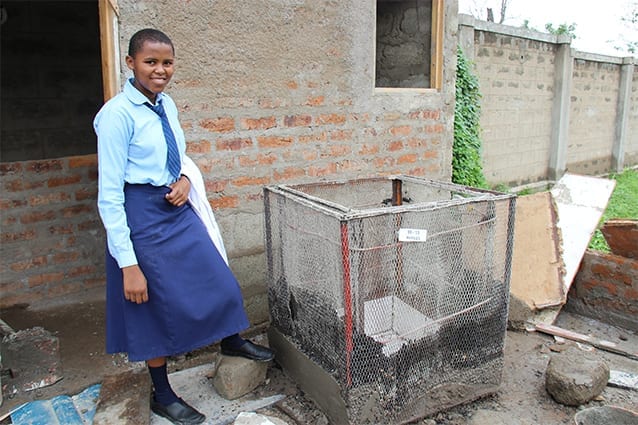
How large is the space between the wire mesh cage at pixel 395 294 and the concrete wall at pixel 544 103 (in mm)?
4763

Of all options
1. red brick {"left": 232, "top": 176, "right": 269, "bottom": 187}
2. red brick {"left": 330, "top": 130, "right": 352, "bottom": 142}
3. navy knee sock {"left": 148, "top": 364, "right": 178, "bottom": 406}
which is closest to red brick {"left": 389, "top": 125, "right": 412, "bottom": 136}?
red brick {"left": 330, "top": 130, "right": 352, "bottom": 142}

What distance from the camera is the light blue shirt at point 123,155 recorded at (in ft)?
7.59

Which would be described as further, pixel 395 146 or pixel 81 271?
pixel 81 271

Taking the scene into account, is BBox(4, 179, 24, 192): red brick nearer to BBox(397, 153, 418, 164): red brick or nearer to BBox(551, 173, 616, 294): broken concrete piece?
BBox(397, 153, 418, 164): red brick

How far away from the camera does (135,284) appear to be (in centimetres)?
238

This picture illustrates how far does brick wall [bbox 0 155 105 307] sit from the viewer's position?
4.27 metres

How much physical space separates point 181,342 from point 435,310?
1.29 meters

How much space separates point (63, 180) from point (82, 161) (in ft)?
0.71

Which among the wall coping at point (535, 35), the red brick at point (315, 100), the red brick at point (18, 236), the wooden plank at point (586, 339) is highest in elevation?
the wall coping at point (535, 35)

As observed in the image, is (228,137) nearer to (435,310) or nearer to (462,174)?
(435,310)

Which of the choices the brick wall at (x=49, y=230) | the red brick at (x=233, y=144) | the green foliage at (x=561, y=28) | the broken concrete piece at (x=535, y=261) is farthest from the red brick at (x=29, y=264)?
the green foliage at (x=561, y=28)

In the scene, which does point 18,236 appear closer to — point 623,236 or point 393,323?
point 393,323

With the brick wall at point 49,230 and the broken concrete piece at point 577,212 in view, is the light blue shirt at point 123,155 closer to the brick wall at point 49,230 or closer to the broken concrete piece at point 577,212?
the brick wall at point 49,230

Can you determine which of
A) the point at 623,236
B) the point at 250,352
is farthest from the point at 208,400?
the point at 623,236
